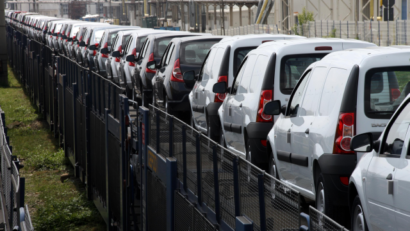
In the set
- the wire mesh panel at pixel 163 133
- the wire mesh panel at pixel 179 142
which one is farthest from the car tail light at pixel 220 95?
the wire mesh panel at pixel 179 142

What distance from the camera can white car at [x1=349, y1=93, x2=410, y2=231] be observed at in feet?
15.6

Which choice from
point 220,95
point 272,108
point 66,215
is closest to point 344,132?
point 272,108

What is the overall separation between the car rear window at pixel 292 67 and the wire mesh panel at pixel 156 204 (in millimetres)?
2297

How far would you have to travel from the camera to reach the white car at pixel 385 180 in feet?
15.6

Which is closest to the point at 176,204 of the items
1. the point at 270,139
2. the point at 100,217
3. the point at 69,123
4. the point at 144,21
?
the point at 270,139

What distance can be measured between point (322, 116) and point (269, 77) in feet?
6.56

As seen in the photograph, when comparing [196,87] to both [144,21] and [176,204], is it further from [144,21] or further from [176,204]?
[144,21]

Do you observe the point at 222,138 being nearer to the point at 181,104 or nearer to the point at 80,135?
the point at 80,135

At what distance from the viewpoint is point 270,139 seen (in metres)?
8.24

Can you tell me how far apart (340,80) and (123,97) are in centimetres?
270

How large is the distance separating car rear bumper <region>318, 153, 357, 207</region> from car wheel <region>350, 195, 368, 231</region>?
0.54 meters

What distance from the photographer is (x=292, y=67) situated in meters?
8.77

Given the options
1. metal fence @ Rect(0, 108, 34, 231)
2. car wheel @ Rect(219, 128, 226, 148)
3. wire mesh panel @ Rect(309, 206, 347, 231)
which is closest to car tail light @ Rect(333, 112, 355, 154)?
metal fence @ Rect(0, 108, 34, 231)

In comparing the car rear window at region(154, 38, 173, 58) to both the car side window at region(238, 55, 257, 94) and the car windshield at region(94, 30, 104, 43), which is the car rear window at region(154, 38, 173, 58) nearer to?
the car side window at region(238, 55, 257, 94)
